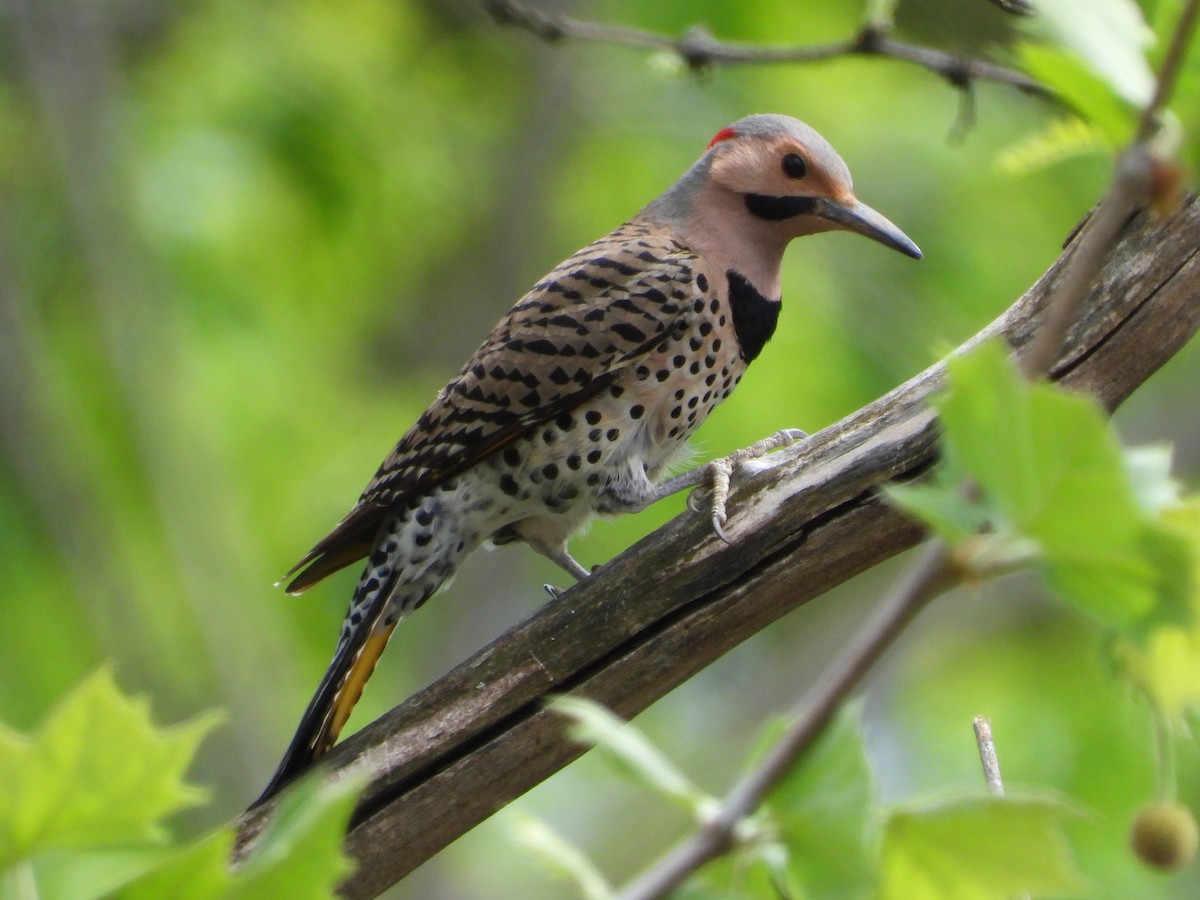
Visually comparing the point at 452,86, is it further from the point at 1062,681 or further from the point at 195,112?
the point at 1062,681

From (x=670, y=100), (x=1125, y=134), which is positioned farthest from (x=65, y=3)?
(x=1125, y=134)

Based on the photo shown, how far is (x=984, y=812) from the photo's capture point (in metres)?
0.94

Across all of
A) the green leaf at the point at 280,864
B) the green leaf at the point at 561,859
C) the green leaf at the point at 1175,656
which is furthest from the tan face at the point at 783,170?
the green leaf at the point at 280,864

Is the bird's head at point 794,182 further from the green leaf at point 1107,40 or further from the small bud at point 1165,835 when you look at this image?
the green leaf at point 1107,40

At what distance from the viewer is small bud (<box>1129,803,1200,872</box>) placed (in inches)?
54.1

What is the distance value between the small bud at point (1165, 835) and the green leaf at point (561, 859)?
658 mm

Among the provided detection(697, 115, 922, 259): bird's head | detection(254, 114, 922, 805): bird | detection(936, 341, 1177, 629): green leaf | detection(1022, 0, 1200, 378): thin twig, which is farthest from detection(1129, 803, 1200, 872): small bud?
detection(697, 115, 922, 259): bird's head

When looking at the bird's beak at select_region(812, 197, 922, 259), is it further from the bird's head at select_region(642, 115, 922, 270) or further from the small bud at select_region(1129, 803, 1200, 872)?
the small bud at select_region(1129, 803, 1200, 872)

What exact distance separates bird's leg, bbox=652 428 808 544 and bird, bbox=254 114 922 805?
208 millimetres

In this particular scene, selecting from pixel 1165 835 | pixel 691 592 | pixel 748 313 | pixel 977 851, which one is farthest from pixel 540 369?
pixel 977 851

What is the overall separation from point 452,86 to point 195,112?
153 centimetres

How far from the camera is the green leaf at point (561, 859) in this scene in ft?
3.20

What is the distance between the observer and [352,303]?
7949 mm

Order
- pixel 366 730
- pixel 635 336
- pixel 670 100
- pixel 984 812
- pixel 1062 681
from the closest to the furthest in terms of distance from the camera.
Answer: pixel 984 812 → pixel 366 730 → pixel 635 336 → pixel 670 100 → pixel 1062 681
